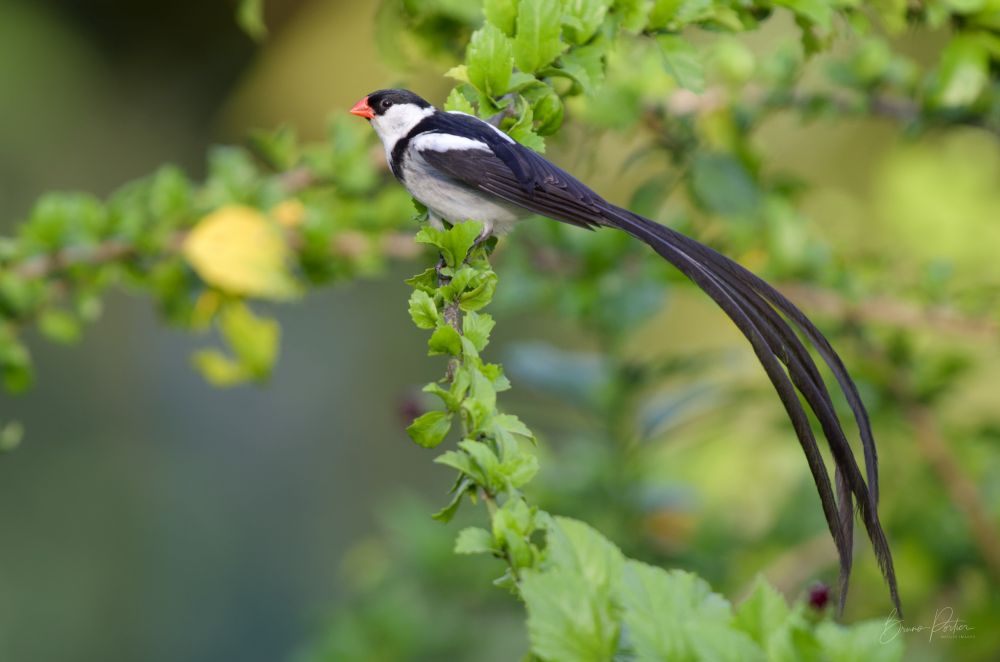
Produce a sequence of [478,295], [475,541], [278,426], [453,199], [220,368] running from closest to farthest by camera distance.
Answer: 1. [475,541]
2. [478,295]
3. [453,199]
4. [220,368]
5. [278,426]

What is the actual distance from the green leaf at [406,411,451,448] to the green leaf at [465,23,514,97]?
0.85 ft

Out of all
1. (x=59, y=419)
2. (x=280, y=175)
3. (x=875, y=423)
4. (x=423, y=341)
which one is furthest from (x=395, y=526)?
(x=423, y=341)

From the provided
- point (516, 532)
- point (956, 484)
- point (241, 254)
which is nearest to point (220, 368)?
point (241, 254)

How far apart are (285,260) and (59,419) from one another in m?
1.53

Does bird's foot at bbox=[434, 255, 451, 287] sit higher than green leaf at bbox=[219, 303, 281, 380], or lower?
lower

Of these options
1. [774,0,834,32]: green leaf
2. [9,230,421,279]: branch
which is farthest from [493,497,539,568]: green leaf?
[9,230,421,279]: branch

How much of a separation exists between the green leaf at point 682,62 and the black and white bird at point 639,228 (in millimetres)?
113

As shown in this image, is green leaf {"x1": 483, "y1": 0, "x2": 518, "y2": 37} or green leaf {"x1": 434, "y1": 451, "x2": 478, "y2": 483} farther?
green leaf {"x1": 483, "y1": 0, "x2": 518, "y2": 37}

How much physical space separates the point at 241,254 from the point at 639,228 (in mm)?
603

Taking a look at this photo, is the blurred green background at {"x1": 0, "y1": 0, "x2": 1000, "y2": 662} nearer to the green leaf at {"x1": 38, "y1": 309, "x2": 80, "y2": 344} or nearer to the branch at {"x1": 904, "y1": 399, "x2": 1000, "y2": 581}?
the branch at {"x1": 904, "y1": 399, "x2": 1000, "y2": 581}

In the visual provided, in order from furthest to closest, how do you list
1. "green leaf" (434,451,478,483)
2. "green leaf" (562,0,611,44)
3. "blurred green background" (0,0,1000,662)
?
"blurred green background" (0,0,1000,662), "green leaf" (562,0,611,44), "green leaf" (434,451,478,483)

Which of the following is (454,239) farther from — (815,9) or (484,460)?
(815,9)

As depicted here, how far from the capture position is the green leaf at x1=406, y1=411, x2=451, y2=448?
694 mm

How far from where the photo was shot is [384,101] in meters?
1.15
